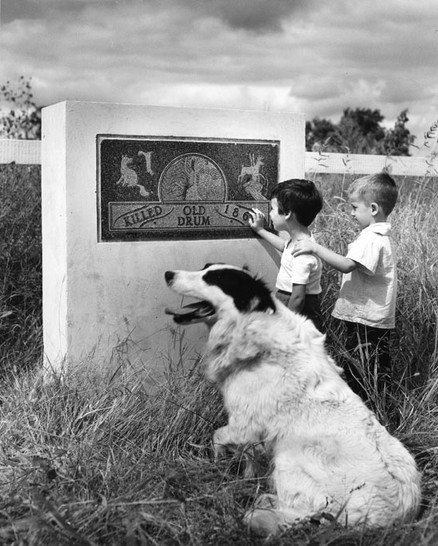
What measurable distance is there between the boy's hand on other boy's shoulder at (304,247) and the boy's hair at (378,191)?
514 mm

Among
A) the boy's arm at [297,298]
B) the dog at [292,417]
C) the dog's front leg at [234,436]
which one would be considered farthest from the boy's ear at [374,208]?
the dog's front leg at [234,436]

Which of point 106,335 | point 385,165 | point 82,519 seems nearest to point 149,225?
point 106,335

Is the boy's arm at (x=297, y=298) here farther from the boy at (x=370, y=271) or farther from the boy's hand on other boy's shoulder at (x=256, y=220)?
the boy's hand on other boy's shoulder at (x=256, y=220)

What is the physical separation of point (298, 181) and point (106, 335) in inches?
69.3

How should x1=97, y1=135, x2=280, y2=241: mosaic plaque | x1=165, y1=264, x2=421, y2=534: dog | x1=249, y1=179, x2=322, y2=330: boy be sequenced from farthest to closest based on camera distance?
x1=97, y1=135, x2=280, y2=241: mosaic plaque
x1=249, y1=179, x2=322, y2=330: boy
x1=165, y1=264, x2=421, y2=534: dog

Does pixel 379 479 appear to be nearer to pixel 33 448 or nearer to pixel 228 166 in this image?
pixel 33 448

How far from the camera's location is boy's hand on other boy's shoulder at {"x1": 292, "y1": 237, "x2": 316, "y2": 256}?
474cm

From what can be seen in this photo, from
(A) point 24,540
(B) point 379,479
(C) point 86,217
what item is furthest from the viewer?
(C) point 86,217

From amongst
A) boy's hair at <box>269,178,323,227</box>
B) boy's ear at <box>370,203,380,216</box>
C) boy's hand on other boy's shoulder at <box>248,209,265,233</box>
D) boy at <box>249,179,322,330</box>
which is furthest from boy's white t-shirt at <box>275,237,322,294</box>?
boy's ear at <box>370,203,380,216</box>

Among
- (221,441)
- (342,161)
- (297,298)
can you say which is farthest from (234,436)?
(342,161)

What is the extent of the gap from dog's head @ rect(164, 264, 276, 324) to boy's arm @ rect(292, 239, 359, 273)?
77cm

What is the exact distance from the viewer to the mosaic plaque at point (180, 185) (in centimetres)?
507

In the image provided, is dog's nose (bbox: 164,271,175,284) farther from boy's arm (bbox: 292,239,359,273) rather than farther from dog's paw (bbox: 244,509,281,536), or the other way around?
dog's paw (bbox: 244,509,281,536)

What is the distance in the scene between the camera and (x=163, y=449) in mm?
4215
